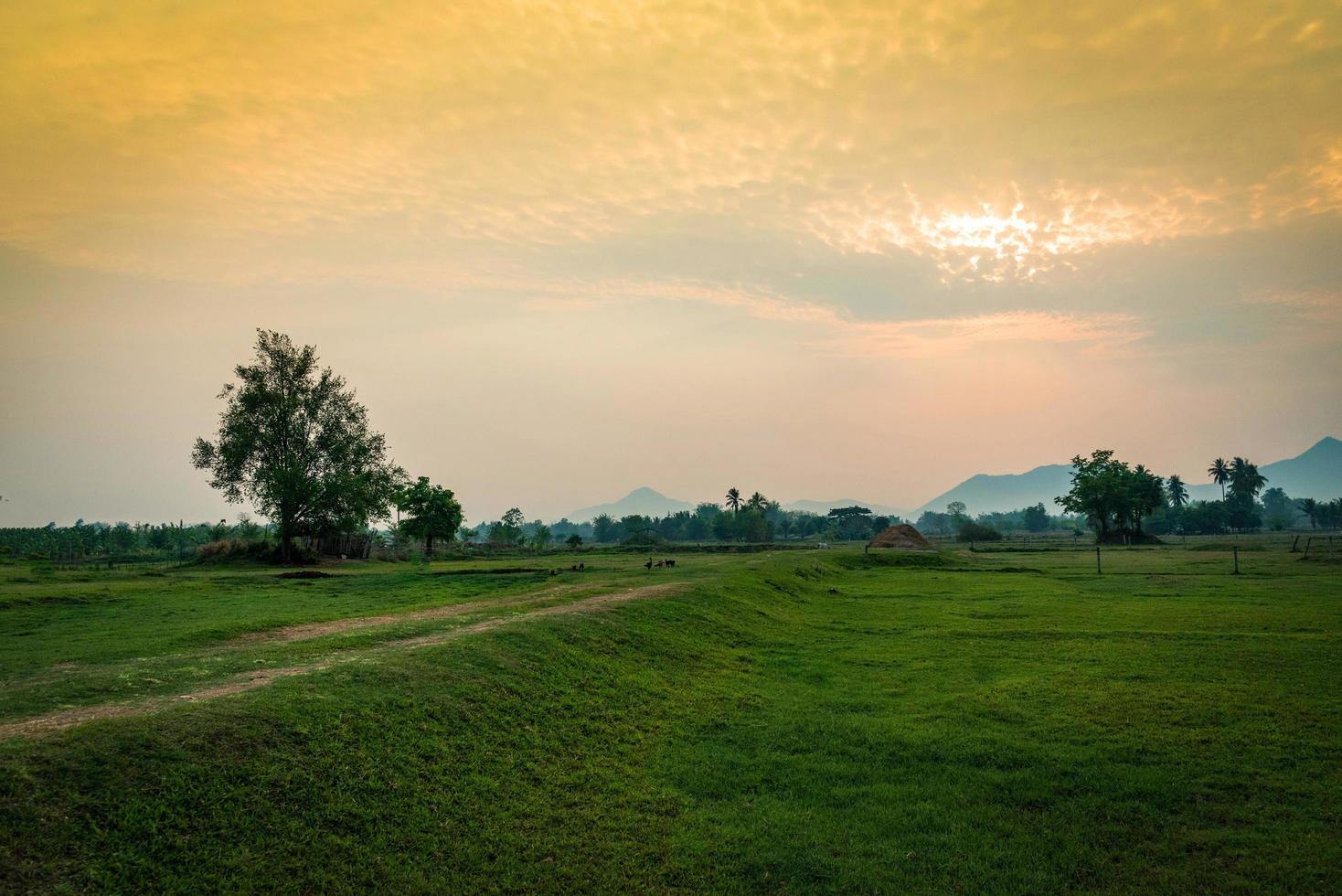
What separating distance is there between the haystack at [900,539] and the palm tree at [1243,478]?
5684 inches

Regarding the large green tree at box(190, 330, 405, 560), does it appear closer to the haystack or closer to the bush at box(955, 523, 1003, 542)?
the haystack

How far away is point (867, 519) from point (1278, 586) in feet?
521

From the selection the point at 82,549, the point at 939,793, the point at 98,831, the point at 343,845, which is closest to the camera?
the point at 98,831

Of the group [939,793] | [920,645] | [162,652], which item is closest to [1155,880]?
[939,793]

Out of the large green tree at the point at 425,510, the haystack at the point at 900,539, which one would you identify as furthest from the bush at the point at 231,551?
the haystack at the point at 900,539

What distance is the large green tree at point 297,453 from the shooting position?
2044 inches

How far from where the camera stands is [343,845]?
824 centimetres

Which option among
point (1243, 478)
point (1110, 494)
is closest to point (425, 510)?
point (1110, 494)

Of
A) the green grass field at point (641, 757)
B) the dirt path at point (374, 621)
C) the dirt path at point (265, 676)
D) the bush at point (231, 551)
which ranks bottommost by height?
the green grass field at point (641, 757)

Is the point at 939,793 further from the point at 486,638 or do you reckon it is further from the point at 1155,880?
the point at 486,638

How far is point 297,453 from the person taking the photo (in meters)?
56.0

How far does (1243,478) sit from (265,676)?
218349 mm

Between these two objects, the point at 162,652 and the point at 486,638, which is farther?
the point at 486,638

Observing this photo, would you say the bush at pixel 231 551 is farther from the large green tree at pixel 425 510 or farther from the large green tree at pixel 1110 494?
the large green tree at pixel 1110 494
